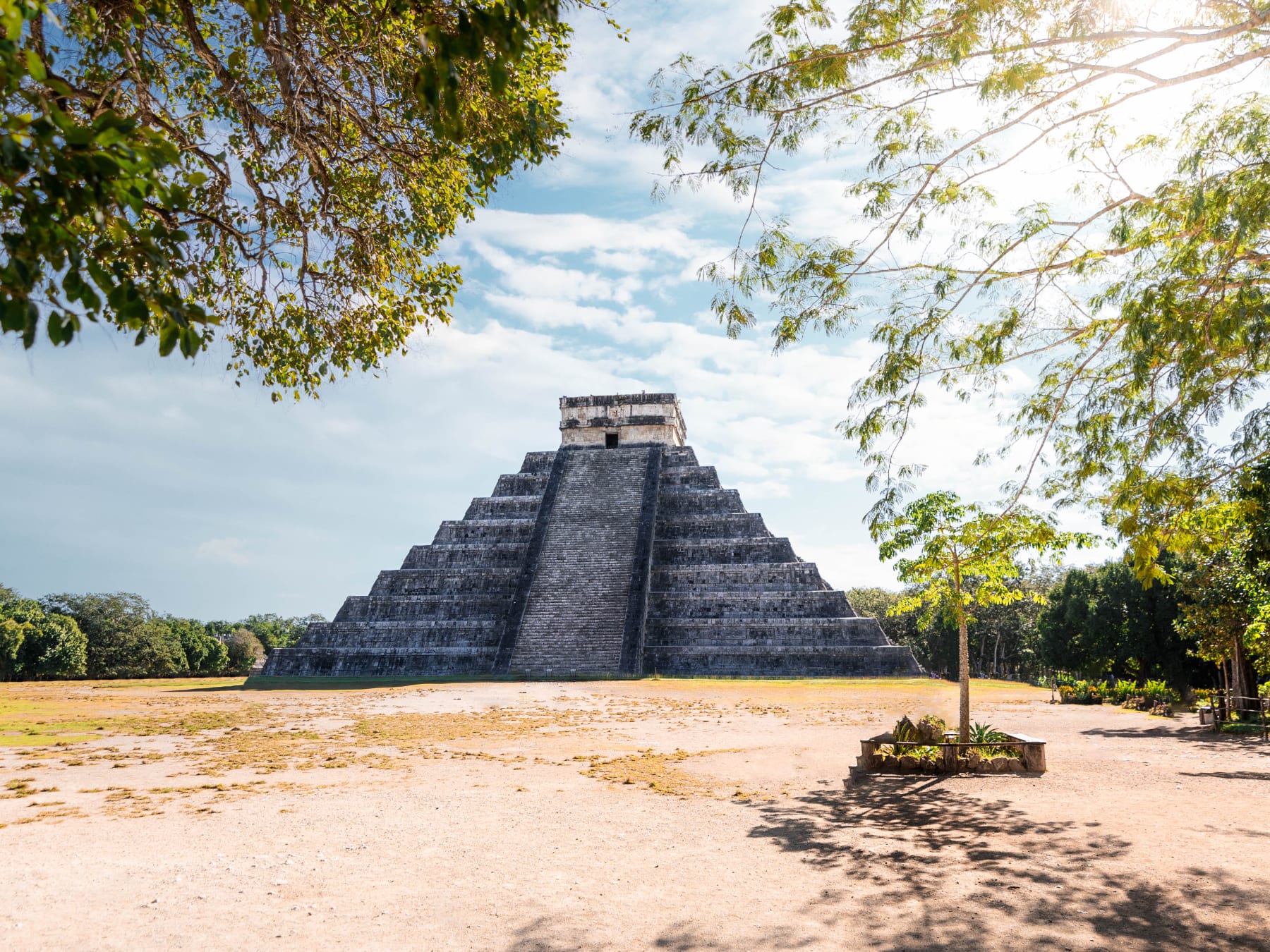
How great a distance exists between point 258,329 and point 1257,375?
340 inches

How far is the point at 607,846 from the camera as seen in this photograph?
529cm

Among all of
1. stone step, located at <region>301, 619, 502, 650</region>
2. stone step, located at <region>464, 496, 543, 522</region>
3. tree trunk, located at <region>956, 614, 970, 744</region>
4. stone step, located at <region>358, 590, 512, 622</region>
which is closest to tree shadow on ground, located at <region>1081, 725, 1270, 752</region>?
tree trunk, located at <region>956, 614, 970, 744</region>

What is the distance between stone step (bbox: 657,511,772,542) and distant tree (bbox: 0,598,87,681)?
29567mm

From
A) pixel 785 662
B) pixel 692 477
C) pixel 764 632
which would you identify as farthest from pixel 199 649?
pixel 785 662

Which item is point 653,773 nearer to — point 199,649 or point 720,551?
point 720,551

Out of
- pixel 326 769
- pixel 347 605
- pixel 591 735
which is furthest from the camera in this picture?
pixel 347 605

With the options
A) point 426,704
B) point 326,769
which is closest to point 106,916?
point 326,769

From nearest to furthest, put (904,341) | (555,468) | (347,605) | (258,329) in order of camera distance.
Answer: (258,329) → (904,341) → (347,605) → (555,468)

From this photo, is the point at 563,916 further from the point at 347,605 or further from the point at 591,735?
the point at 347,605

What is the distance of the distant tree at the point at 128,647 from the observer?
42031 mm

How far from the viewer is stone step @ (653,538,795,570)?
1267 inches

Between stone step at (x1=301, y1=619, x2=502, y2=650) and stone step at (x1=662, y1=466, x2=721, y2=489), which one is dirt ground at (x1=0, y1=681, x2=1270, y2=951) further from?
stone step at (x1=662, y1=466, x2=721, y2=489)

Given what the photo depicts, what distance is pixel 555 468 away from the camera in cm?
3878

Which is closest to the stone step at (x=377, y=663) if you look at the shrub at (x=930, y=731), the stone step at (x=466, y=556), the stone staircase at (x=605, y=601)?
the stone staircase at (x=605, y=601)
